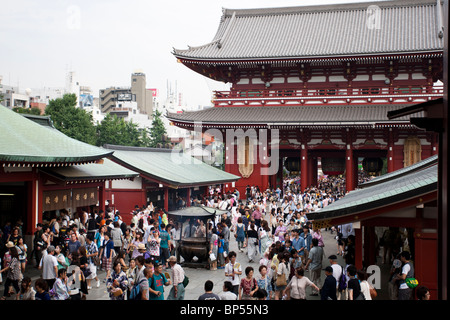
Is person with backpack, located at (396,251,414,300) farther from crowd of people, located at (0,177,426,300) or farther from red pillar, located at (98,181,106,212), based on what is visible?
red pillar, located at (98,181,106,212)

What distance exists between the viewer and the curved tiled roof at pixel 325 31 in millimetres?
34062

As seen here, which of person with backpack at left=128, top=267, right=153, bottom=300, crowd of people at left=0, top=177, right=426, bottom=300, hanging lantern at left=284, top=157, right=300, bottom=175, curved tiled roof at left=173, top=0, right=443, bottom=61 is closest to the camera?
person with backpack at left=128, top=267, right=153, bottom=300

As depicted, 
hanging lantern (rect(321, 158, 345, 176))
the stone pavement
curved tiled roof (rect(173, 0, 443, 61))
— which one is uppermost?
curved tiled roof (rect(173, 0, 443, 61))

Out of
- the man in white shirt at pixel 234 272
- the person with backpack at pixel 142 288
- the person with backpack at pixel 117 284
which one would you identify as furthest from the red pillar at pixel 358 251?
the person with backpack at pixel 117 284

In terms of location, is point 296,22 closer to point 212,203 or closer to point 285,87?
point 285,87

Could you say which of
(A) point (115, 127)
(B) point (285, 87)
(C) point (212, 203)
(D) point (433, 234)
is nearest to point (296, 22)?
(B) point (285, 87)

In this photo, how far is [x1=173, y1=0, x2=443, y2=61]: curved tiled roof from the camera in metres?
34.1

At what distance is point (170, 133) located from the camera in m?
138

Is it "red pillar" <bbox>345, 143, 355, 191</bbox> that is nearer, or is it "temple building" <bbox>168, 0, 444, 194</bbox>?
"temple building" <bbox>168, 0, 444, 194</bbox>

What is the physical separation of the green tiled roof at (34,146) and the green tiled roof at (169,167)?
206 inches

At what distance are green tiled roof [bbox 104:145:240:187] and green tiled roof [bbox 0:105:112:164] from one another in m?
5.23

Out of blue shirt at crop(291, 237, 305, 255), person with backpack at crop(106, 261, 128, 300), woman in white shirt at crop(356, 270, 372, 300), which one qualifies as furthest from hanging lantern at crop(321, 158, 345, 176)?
person with backpack at crop(106, 261, 128, 300)

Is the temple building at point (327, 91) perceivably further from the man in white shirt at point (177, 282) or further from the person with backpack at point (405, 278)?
the man in white shirt at point (177, 282)

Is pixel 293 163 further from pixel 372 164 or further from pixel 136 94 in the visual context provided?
pixel 136 94
